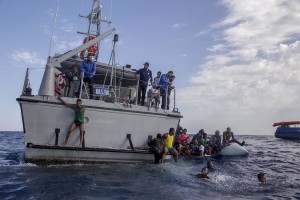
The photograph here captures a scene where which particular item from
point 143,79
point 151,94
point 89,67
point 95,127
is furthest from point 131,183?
point 143,79

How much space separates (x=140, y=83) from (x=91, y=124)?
3.05 m

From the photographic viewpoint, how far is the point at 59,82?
37.9 feet

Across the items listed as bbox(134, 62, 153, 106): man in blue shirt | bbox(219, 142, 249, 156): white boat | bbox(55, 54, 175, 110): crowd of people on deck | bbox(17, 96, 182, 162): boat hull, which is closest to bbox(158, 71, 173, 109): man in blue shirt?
bbox(55, 54, 175, 110): crowd of people on deck

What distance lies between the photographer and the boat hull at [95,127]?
990 cm

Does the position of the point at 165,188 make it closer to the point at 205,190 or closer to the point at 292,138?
the point at 205,190

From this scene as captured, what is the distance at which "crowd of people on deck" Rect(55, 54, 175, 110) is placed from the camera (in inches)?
437

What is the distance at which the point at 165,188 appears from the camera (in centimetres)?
814

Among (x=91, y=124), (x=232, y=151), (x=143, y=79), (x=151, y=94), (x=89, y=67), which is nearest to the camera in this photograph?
→ (x=91, y=124)

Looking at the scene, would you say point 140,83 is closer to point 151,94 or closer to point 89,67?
point 151,94

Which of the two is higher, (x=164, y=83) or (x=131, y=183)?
(x=164, y=83)

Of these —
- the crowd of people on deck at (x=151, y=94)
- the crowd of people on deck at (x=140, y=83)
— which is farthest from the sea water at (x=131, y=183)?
the crowd of people on deck at (x=140, y=83)

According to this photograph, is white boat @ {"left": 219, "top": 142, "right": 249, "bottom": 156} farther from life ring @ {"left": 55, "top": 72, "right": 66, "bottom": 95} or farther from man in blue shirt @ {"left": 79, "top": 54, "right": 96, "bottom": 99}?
life ring @ {"left": 55, "top": 72, "right": 66, "bottom": 95}

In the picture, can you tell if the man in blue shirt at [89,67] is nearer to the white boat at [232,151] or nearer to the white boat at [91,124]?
the white boat at [91,124]

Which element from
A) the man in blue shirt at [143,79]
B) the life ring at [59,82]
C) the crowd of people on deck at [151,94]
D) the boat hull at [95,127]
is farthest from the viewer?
the man in blue shirt at [143,79]
